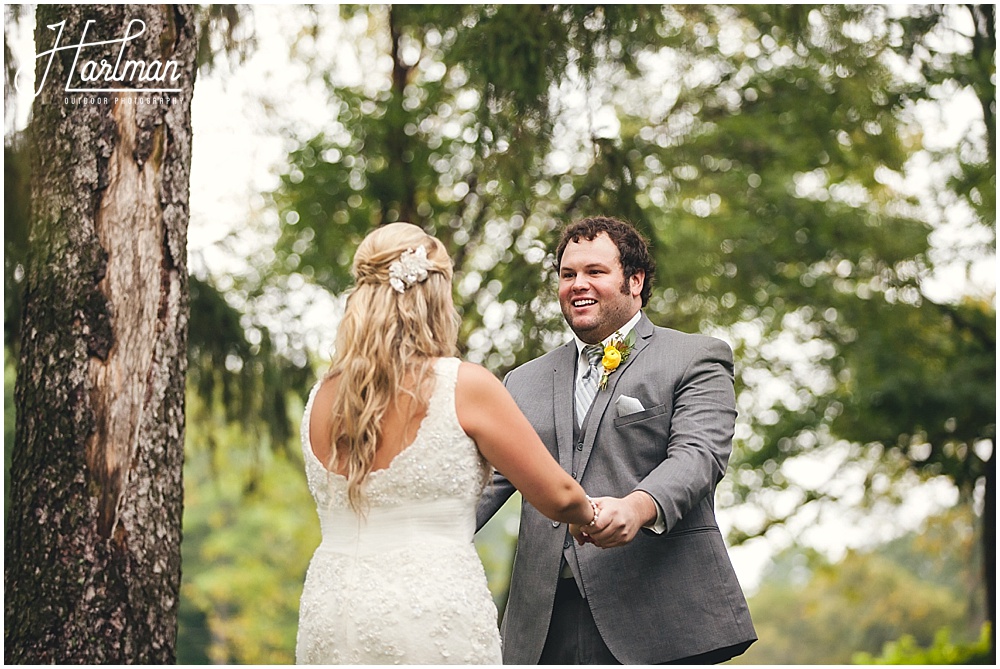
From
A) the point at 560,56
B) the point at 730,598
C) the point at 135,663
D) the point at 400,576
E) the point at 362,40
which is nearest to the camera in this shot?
the point at 400,576

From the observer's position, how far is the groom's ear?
4.05 m

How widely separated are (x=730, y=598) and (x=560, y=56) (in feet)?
15.8

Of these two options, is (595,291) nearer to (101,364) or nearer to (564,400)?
(564,400)

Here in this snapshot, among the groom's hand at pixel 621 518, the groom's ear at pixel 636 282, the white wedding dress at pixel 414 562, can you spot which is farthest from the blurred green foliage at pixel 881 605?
the white wedding dress at pixel 414 562

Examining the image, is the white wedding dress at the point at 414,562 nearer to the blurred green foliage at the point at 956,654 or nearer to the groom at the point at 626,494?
the groom at the point at 626,494

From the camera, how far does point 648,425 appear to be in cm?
369

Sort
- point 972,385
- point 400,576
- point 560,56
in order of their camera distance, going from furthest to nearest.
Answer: point 972,385, point 560,56, point 400,576

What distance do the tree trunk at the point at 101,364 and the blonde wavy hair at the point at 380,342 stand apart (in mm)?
1593

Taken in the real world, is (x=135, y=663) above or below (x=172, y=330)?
below

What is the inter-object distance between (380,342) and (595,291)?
108 centimetres

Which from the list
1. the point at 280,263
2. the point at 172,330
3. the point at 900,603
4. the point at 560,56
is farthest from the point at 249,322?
the point at 900,603

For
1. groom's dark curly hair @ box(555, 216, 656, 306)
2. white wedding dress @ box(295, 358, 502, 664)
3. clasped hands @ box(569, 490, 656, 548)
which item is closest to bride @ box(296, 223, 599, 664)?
white wedding dress @ box(295, 358, 502, 664)

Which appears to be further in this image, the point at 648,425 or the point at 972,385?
the point at 972,385

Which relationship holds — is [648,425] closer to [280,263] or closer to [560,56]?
[560,56]
